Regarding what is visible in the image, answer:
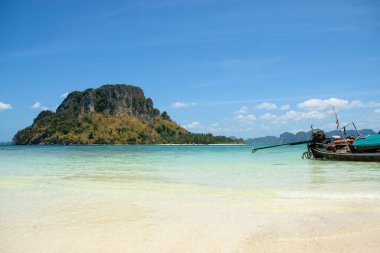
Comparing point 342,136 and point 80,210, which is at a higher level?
point 342,136

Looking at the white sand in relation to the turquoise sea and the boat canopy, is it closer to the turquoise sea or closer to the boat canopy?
the turquoise sea

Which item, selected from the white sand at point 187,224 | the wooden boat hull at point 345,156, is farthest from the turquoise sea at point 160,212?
the wooden boat hull at point 345,156

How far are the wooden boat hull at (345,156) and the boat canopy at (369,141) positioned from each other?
1.40 m

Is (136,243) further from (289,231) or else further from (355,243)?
(355,243)

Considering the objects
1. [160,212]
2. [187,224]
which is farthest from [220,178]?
[187,224]

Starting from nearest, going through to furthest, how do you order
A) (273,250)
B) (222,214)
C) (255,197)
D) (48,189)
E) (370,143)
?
(273,250), (222,214), (255,197), (48,189), (370,143)

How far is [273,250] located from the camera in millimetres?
5430

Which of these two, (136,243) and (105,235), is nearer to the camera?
(136,243)

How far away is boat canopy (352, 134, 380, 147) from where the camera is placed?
29375 mm

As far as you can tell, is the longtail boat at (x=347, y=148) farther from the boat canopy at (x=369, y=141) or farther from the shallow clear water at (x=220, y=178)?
the shallow clear water at (x=220, y=178)

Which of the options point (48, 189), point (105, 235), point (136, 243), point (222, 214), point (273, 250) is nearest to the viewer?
point (273, 250)

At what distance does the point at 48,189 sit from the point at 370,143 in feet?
88.7

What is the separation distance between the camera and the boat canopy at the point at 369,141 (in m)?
29.4

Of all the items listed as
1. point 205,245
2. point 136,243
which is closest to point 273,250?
point 205,245
